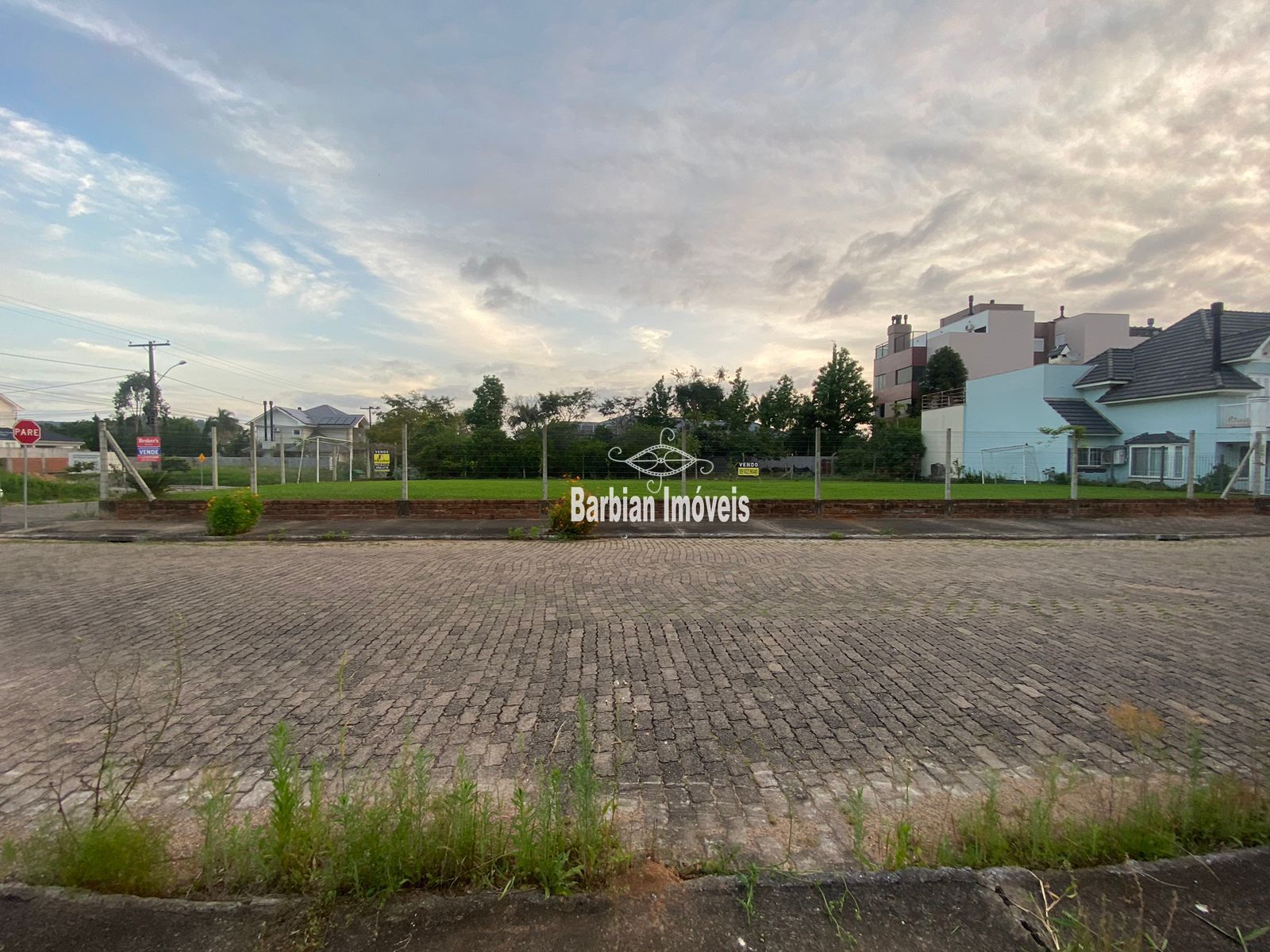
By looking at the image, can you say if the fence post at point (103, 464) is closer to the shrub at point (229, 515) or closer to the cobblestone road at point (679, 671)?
the shrub at point (229, 515)

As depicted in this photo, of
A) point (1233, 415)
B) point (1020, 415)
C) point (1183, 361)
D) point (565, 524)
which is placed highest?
point (1183, 361)

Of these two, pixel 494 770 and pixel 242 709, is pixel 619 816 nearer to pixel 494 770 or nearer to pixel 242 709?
pixel 494 770

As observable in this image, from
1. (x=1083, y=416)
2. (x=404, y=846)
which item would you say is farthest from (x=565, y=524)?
(x=1083, y=416)

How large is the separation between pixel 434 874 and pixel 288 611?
4470mm

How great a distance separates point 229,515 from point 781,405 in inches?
1864

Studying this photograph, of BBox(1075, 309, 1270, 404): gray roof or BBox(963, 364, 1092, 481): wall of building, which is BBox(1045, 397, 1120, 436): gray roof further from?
BBox(1075, 309, 1270, 404): gray roof

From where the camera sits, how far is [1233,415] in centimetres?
2423

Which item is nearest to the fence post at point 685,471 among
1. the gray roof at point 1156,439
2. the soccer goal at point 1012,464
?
the soccer goal at point 1012,464

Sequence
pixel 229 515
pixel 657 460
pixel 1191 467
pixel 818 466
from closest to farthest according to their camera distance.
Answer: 1. pixel 229 515
2. pixel 657 460
3. pixel 818 466
4. pixel 1191 467

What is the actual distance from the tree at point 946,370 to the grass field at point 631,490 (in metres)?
36.0

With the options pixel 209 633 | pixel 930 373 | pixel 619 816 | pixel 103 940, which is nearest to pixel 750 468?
pixel 209 633

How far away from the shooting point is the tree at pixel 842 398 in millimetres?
51812

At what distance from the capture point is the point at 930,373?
51.9 meters

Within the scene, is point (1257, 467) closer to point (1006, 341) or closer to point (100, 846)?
point (100, 846)
